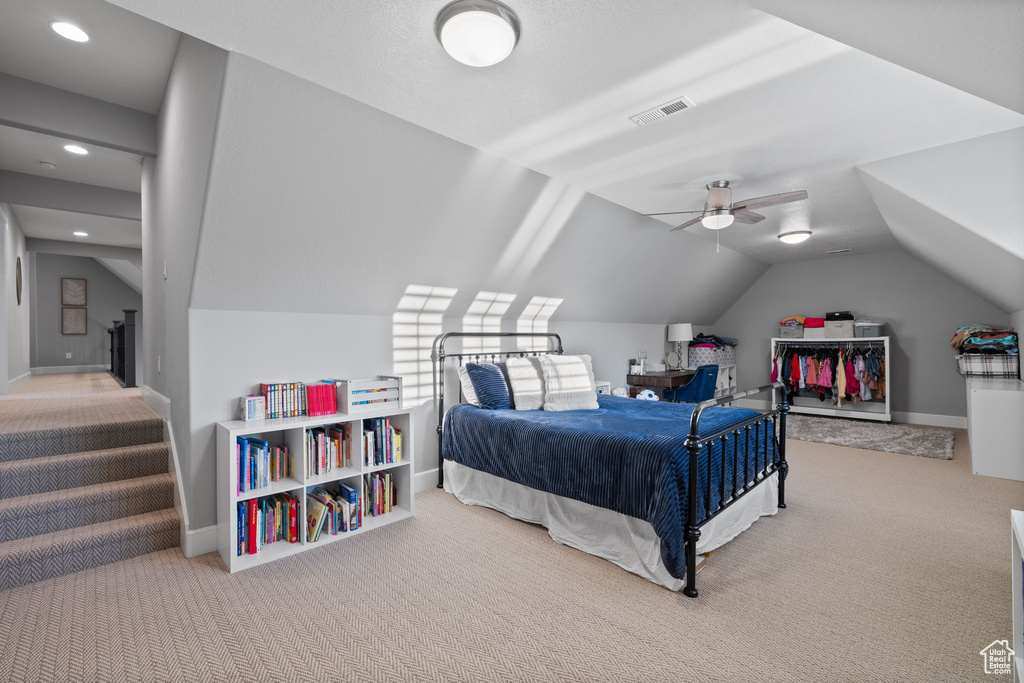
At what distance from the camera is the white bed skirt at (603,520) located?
103 inches

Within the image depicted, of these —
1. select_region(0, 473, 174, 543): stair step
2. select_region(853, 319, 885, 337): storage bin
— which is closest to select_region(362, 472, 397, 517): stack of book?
select_region(0, 473, 174, 543): stair step

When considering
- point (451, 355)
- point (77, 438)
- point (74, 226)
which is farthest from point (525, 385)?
point (74, 226)

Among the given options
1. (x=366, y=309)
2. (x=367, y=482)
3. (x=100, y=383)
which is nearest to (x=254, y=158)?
(x=366, y=309)

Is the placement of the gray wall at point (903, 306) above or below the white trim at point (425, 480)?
above

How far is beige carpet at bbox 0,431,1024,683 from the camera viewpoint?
190 centimetres

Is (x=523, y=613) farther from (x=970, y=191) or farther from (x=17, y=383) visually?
(x=17, y=383)

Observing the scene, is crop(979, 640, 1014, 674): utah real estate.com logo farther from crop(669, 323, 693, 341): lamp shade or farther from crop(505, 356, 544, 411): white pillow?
crop(669, 323, 693, 341): lamp shade

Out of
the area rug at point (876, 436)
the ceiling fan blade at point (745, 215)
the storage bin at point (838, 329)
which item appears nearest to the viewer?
the ceiling fan blade at point (745, 215)

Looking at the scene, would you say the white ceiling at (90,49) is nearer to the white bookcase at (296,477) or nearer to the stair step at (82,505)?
the white bookcase at (296,477)

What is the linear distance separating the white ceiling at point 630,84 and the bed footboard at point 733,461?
63.5 inches

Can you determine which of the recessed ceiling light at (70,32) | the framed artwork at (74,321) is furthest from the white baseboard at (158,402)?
the framed artwork at (74,321)

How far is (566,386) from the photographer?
4.01m

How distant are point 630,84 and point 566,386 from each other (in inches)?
92.8

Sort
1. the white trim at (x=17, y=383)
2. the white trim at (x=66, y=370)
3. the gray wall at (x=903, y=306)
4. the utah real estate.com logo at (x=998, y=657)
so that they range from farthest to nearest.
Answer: the white trim at (x=66, y=370)
the gray wall at (x=903, y=306)
the white trim at (x=17, y=383)
the utah real estate.com logo at (x=998, y=657)
